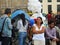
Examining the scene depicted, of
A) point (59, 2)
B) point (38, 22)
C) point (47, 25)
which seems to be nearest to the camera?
point (38, 22)

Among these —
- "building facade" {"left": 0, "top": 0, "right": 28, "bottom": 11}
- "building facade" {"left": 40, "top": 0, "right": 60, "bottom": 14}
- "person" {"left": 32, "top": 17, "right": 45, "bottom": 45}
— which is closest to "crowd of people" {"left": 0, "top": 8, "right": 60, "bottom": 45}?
"person" {"left": 32, "top": 17, "right": 45, "bottom": 45}

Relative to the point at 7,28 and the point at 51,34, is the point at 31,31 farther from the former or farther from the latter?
the point at 7,28

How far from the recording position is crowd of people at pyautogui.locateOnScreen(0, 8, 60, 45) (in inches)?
528

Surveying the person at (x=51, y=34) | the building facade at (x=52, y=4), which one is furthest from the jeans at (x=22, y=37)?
the building facade at (x=52, y=4)

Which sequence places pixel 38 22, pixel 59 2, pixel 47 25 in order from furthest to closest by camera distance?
pixel 59 2 → pixel 47 25 → pixel 38 22

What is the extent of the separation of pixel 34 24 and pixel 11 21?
39.0 inches

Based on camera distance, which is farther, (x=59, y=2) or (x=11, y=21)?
(x=59, y=2)

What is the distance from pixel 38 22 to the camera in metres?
13.4

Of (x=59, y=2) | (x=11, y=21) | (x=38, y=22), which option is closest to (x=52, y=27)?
(x=38, y=22)

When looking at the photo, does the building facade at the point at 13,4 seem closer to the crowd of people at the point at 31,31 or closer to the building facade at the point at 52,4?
the crowd of people at the point at 31,31

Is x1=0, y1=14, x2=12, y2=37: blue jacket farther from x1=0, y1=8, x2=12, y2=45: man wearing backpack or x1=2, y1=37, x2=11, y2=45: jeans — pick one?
x1=2, y1=37, x2=11, y2=45: jeans

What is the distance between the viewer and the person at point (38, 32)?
44.0ft

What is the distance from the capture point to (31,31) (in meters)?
13.9

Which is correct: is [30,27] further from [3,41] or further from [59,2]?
[59,2]
